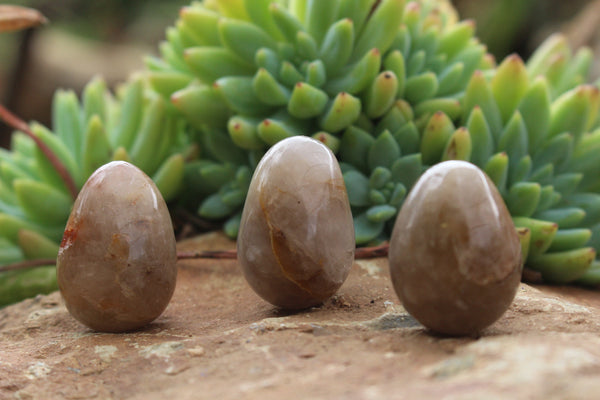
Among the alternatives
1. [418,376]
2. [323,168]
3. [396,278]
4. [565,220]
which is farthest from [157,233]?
[565,220]

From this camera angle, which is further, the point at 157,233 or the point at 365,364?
the point at 157,233

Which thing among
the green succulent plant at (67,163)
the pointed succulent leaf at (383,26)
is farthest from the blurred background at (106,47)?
the green succulent plant at (67,163)

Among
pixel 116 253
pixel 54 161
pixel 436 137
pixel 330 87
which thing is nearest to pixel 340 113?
pixel 330 87

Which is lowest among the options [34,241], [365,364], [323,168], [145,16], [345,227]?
[34,241]

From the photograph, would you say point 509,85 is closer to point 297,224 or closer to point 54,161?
point 297,224

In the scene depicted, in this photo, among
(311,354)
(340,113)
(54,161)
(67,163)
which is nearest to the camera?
(311,354)

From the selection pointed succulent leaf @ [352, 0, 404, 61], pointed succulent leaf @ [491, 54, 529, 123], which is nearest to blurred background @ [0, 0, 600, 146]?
pointed succulent leaf @ [491, 54, 529, 123]

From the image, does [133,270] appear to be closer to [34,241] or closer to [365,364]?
[365,364]
